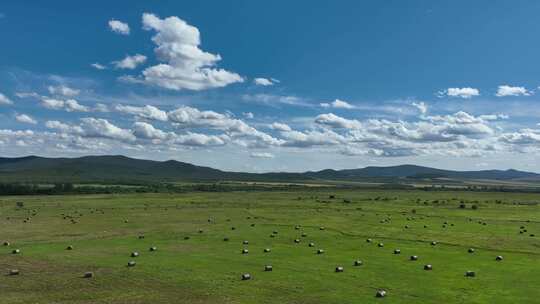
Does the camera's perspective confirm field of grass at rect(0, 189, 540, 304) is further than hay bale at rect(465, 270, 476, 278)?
No

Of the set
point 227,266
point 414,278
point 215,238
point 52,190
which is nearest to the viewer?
point 414,278

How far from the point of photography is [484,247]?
46.9m

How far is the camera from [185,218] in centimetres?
8100

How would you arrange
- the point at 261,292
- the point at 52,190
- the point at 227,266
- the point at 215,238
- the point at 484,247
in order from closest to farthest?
the point at 261,292 < the point at 227,266 < the point at 484,247 < the point at 215,238 < the point at 52,190

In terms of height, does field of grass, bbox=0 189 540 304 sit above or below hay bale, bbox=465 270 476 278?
below

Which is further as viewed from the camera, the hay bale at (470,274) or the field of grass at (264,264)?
the hay bale at (470,274)

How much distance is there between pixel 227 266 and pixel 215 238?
17.7 meters

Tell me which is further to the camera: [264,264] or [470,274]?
[264,264]

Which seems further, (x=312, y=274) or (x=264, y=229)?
(x=264, y=229)

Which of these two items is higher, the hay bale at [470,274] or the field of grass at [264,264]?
the hay bale at [470,274]

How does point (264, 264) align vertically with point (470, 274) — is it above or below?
below

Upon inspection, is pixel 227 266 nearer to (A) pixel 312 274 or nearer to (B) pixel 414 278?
(A) pixel 312 274

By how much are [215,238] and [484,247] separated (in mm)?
28138

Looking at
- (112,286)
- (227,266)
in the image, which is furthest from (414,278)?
(112,286)
